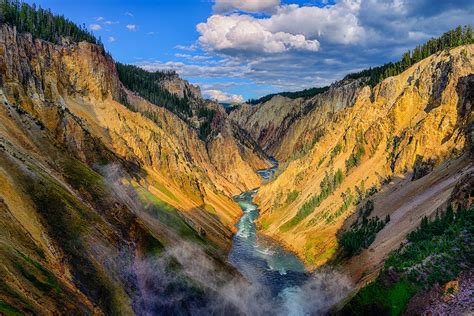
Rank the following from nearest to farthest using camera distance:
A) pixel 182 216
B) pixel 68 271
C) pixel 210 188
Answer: pixel 68 271, pixel 182 216, pixel 210 188

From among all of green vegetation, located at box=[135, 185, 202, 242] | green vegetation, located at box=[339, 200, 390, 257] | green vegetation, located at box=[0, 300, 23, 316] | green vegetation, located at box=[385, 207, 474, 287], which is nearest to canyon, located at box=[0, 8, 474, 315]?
green vegetation, located at box=[0, 300, 23, 316]

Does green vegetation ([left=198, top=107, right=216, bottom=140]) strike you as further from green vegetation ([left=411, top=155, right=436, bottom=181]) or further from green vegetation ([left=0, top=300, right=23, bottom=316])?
green vegetation ([left=0, top=300, right=23, bottom=316])

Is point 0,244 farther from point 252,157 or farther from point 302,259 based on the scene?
point 252,157

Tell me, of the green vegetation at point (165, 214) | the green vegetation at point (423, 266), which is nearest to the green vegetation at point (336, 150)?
the green vegetation at point (165, 214)

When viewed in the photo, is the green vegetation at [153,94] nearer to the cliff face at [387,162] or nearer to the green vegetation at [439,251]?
the cliff face at [387,162]

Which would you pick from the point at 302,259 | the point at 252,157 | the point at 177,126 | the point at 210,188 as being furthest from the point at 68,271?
the point at 252,157

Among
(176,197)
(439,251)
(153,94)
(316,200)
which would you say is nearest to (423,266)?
(439,251)
